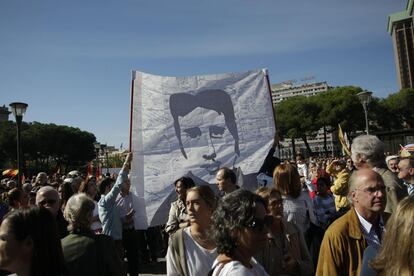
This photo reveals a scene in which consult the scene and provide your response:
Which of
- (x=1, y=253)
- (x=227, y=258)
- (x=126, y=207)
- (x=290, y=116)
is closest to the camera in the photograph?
(x=227, y=258)

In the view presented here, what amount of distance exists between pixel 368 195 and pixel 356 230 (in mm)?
265

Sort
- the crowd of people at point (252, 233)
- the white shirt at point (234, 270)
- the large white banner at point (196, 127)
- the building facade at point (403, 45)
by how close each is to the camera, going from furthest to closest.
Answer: the building facade at point (403, 45), the large white banner at point (196, 127), the crowd of people at point (252, 233), the white shirt at point (234, 270)

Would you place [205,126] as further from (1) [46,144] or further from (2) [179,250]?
(1) [46,144]

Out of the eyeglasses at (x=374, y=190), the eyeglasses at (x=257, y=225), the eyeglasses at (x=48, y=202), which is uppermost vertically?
the eyeglasses at (x=374, y=190)

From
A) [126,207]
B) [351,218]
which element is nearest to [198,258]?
[351,218]

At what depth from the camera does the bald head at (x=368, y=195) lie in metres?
2.60

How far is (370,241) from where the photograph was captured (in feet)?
8.42

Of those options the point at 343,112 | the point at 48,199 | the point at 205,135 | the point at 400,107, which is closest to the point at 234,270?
the point at 48,199

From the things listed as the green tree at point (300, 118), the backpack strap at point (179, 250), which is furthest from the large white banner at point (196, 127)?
the green tree at point (300, 118)

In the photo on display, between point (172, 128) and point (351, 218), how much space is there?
3789 mm

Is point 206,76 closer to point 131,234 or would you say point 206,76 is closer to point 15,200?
point 131,234

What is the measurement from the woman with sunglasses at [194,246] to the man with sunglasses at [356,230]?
33.4 inches

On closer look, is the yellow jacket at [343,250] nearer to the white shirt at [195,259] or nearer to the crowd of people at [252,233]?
the crowd of people at [252,233]

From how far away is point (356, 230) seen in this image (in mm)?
2525
